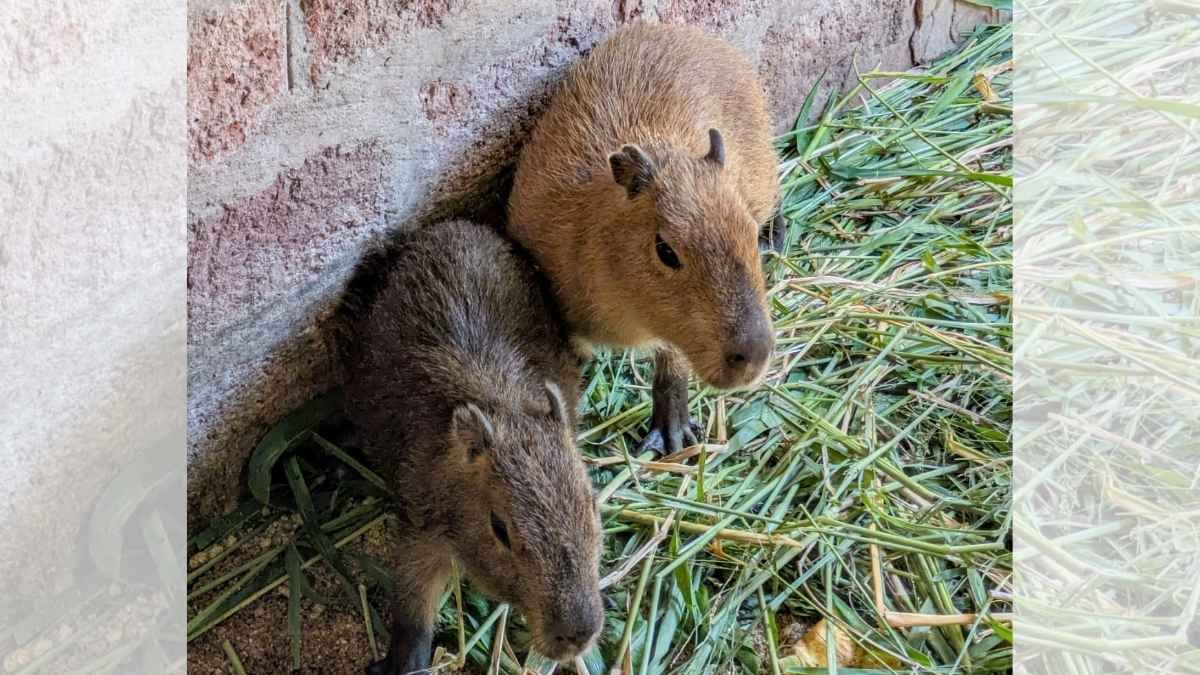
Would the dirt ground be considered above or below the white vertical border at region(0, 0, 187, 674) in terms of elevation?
below

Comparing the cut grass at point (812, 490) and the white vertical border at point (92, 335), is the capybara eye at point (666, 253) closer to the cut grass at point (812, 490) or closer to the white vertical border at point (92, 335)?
the cut grass at point (812, 490)

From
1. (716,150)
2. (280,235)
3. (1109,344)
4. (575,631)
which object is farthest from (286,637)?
(1109,344)

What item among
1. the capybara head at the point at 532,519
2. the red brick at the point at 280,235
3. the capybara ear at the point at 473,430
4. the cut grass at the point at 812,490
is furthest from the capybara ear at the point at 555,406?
the red brick at the point at 280,235

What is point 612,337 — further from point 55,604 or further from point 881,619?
point 55,604

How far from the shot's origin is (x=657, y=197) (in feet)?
9.53

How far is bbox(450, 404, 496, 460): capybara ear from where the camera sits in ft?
7.98

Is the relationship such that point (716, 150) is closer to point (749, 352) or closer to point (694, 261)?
point (694, 261)

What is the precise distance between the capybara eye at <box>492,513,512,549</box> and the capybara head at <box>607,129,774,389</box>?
692mm

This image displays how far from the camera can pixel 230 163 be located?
7.93 ft

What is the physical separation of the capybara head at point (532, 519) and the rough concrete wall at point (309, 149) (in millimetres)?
535

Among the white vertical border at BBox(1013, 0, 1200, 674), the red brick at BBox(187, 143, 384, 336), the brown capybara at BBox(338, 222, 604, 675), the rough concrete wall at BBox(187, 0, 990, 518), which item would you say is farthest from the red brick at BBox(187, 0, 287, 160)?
the white vertical border at BBox(1013, 0, 1200, 674)

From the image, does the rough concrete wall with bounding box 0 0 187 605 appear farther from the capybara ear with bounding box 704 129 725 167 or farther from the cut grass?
the capybara ear with bounding box 704 129 725 167

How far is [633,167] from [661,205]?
127 millimetres

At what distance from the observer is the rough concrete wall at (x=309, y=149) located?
2389mm
